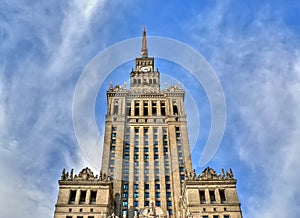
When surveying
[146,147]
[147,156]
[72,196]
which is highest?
[146,147]

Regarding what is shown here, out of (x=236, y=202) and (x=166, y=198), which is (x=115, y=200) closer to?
(x=166, y=198)

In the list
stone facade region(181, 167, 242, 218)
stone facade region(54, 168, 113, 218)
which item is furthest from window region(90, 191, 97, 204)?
stone facade region(181, 167, 242, 218)

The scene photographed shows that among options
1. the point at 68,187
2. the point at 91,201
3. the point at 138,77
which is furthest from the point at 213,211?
the point at 138,77

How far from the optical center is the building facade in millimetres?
65775

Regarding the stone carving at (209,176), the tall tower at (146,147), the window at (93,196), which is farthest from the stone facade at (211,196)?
the window at (93,196)

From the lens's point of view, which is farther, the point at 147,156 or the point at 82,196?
the point at 147,156

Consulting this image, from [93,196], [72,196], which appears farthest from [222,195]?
[72,196]

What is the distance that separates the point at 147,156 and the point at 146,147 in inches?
109

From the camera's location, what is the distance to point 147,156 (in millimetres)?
83812

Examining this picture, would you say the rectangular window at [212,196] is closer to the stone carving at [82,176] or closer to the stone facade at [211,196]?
the stone facade at [211,196]

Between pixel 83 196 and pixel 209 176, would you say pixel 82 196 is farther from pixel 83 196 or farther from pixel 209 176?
pixel 209 176

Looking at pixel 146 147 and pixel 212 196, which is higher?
pixel 146 147

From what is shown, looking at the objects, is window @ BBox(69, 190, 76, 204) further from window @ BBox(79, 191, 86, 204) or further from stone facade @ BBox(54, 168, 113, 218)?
window @ BBox(79, 191, 86, 204)

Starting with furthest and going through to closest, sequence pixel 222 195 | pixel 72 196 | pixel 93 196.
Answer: pixel 93 196 < pixel 72 196 < pixel 222 195
